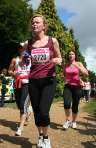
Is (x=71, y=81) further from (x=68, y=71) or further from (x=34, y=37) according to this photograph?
(x=34, y=37)

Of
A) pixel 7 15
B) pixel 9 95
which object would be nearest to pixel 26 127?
pixel 9 95

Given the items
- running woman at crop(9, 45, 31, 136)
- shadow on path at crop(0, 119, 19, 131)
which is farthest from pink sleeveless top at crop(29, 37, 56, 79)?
shadow on path at crop(0, 119, 19, 131)

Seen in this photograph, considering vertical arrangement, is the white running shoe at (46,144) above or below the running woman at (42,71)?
below

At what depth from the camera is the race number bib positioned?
26.6ft

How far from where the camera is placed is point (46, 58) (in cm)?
810

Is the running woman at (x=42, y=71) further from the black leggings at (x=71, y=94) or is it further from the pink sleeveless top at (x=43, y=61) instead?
the black leggings at (x=71, y=94)

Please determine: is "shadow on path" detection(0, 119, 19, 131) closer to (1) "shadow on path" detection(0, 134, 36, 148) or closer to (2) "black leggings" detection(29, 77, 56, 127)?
(1) "shadow on path" detection(0, 134, 36, 148)

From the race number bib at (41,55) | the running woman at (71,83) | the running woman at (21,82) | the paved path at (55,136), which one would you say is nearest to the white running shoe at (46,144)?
the paved path at (55,136)

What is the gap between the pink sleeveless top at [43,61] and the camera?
8.09 m

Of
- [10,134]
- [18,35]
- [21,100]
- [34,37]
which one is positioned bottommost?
[10,134]

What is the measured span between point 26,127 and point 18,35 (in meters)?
35.8

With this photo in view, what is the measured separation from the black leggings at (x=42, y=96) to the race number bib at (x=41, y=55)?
292 millimetres

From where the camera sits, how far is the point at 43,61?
8.10 metres

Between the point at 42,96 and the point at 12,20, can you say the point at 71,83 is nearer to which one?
the point at 42,96
